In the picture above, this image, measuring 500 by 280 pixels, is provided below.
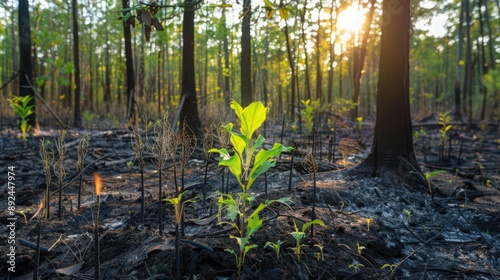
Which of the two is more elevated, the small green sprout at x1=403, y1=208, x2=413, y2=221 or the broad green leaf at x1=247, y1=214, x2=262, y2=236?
the broad green leaf at x1=247, y1=214, x2=262, y2=236

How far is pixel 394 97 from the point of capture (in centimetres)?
412

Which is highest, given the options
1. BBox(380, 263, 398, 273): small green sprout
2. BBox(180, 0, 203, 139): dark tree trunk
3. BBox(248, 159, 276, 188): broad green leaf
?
BBox(180, 0, 203, 139): dark tree trunk

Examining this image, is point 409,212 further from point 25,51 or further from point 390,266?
point 25,51

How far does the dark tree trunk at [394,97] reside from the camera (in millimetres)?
4055

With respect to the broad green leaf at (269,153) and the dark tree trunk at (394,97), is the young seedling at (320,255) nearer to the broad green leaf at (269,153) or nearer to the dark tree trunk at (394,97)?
the broad green leaf at (269,153)

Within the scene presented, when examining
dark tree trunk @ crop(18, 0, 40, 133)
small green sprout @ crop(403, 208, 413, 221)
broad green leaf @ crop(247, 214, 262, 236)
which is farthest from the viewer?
dark tree trunk @ crop(18, 0, 40, 133)

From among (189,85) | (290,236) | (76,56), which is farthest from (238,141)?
(76,56)

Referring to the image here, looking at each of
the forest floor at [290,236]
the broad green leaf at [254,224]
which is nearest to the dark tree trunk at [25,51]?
the forest floor at [290,236]

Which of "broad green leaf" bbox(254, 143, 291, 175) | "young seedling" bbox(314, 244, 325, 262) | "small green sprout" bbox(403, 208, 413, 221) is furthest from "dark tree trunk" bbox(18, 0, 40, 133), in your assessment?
"small green sprout" bbox(403, 208, 413, 221)

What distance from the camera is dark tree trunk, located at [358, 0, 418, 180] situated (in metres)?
4.05

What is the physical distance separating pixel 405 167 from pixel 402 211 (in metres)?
0.92

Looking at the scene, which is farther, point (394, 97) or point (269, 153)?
point (394, 97)

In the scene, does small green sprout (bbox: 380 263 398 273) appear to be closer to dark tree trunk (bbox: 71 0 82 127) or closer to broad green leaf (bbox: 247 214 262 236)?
broad green leaf (bbox: 247 214 262 236)

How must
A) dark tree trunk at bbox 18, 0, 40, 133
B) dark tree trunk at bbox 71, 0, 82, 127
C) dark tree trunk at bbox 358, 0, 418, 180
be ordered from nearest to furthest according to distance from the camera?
dark tree trunk at bbox 358, 0, 418, 180
dark tree trunk at bbox 18, 0, 40, 133
dark tree trunk at bbox 71, 0, 82, 127
